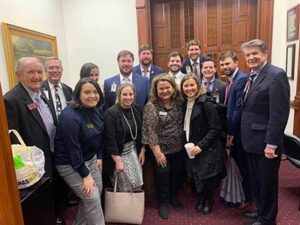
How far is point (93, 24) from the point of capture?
4.36 m

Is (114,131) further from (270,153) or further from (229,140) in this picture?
(270,153)

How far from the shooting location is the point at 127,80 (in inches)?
107

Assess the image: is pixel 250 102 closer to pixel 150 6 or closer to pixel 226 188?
pixel 226 188

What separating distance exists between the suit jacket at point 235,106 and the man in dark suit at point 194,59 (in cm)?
86

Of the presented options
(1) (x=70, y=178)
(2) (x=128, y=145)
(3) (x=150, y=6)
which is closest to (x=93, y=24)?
(3) (x=150, y=6)

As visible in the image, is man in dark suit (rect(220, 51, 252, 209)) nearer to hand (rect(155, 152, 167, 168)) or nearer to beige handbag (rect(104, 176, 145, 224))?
hand (rect(155, 152, 167, 168))

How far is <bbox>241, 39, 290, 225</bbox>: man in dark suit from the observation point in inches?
66.1

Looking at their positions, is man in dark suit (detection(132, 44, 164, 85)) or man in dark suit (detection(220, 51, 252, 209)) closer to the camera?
man in dark suit (detection(220, 51, 252, 209))

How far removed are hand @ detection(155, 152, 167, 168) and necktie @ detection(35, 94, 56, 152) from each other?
2.91 feet

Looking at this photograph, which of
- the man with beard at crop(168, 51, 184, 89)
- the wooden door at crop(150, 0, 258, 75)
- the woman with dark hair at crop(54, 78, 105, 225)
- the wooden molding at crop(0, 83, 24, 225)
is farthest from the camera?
the wooden door at crop(150, 0, 258, 75)

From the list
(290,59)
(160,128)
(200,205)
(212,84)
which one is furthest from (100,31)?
(200,205)

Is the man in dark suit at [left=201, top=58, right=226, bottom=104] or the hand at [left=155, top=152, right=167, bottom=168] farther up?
the man in dark suit at [left=201, top=58, right=226, bottom=104]

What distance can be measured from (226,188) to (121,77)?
1.54 metres

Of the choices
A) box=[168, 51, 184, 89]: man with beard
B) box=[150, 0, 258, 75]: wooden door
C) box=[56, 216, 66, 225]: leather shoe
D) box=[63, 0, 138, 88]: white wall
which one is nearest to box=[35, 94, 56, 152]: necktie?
box=[56, 216, 66, 225]: leather shoe
